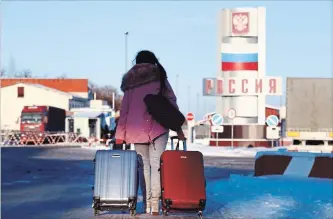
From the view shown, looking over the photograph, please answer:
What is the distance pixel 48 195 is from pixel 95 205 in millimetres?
5354

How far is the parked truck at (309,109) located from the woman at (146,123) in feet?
74.2

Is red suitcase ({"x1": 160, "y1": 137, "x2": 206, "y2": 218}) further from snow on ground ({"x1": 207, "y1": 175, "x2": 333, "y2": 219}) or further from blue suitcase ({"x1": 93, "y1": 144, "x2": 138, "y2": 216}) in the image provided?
snow on ground ({"x1": 207, "y1": 175, "x2": 333, "y2": 219})

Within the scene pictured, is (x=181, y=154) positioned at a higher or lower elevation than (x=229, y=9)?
lower

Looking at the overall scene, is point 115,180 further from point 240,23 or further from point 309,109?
point 240,23

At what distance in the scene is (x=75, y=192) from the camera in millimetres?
12961

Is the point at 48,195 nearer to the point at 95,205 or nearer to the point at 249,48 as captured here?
the point at 95,205

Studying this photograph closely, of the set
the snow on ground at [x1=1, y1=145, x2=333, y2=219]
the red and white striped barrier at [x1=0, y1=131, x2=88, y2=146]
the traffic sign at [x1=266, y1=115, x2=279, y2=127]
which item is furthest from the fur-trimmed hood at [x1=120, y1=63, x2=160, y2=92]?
the red and white striped barrier at [x1=0, y1=131, x2=88, y2=146]

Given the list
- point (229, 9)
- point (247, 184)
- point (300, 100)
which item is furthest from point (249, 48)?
point (247, 184)

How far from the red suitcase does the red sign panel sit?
44798 millimetres

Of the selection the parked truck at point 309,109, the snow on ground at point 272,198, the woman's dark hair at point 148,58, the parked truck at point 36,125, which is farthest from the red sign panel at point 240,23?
the woman's dark hair at point 148,58

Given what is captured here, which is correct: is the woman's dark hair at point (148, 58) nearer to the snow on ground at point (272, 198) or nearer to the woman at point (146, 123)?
the woman at point (146, 123)

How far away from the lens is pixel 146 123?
26.5 feet

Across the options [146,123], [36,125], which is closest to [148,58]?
[146,123]

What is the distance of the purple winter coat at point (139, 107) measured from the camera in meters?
8.05
